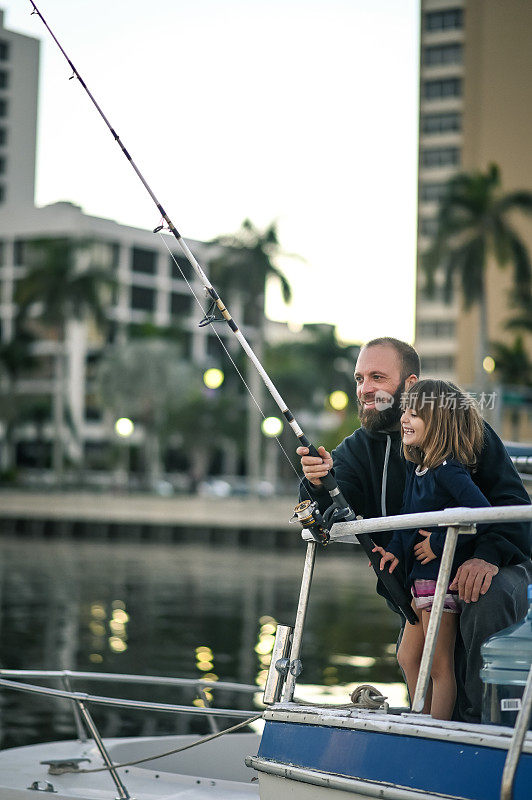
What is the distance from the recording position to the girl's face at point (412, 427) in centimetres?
417

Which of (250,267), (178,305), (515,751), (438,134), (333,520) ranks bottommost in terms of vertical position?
(515,751)

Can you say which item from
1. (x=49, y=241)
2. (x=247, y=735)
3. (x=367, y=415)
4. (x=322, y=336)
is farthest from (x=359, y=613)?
(x=322, y=336)

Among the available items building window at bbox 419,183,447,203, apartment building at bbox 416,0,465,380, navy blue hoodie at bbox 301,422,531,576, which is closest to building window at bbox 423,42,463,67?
apartment building at bbox 416,0,465,380

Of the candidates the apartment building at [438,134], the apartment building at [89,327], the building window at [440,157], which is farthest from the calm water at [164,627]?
the building window at [440,157]

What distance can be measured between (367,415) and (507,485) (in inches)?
23.6

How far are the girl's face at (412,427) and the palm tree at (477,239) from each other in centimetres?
5577

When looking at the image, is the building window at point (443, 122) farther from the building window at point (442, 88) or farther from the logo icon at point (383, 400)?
the logo icon at point (383, 400)

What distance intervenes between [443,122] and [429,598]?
3998 inches

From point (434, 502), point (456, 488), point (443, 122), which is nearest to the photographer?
point (456, 488)

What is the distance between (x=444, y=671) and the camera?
13.7 ft

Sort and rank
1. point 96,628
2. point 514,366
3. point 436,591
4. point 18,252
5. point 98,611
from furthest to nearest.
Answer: point 18,252 < point 514,366 < point 98,611 < point 96,628 < point 436,591

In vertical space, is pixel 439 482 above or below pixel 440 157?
below

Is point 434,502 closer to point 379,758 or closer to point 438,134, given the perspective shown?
point 379,758

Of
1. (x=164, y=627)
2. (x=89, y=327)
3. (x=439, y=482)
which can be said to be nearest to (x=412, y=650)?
(x=439, y=482)
